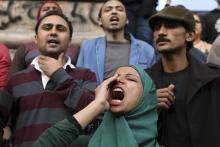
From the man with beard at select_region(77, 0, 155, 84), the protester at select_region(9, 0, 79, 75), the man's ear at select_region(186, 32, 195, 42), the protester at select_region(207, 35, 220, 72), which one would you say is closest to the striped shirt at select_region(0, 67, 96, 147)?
the man's ear at select_region(186, 32, 195, 42)

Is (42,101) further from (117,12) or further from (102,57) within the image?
(117,12)

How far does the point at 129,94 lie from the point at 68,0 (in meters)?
5.09

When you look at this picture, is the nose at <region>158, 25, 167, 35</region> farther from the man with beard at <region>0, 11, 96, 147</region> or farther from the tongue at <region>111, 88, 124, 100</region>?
the tongue at <region>111, 88, 124, 100</region>

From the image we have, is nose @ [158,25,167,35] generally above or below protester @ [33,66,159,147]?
above

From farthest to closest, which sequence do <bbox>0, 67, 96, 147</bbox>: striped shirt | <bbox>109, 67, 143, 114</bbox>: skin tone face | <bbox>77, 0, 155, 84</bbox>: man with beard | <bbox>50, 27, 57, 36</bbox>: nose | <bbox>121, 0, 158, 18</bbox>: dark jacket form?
1. <bbox>121, 0, 158, 18</bbox>: dark jacket
2. <bbox>77, 0, 155, 84</bbox>: man with beard
3. <bbox>50, 27, 57, 36</bbox>: nose
4. <bbox>0, 67, 96, 147</bbox>: striped shirt
5. <bbox>109, 67, 143, 114</bbox>: skin tone face

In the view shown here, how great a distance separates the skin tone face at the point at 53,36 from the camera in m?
4.13

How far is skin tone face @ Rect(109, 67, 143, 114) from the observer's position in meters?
3.19

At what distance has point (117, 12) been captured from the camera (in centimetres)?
580

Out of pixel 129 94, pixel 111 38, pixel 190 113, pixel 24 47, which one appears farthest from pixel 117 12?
pixel 129 94

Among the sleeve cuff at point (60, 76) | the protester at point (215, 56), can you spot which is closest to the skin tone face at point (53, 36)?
the sleeve cuff at point (60, 76)

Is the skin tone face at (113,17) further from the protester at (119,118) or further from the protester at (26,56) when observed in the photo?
the protester at (119,118)

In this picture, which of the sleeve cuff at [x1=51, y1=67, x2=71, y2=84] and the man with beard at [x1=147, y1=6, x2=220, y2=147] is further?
the sleeve cuff at [x1=51, y1=67, x2=71, y2=84]

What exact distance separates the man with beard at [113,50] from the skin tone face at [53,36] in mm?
928

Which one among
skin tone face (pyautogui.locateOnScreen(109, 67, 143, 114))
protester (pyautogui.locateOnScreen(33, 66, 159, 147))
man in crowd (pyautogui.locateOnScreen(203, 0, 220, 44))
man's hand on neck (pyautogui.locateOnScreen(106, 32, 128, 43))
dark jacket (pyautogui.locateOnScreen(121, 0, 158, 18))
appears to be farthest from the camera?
man in crowd (pyautogui.locateOnScreen(203, 0, 220, 44))
